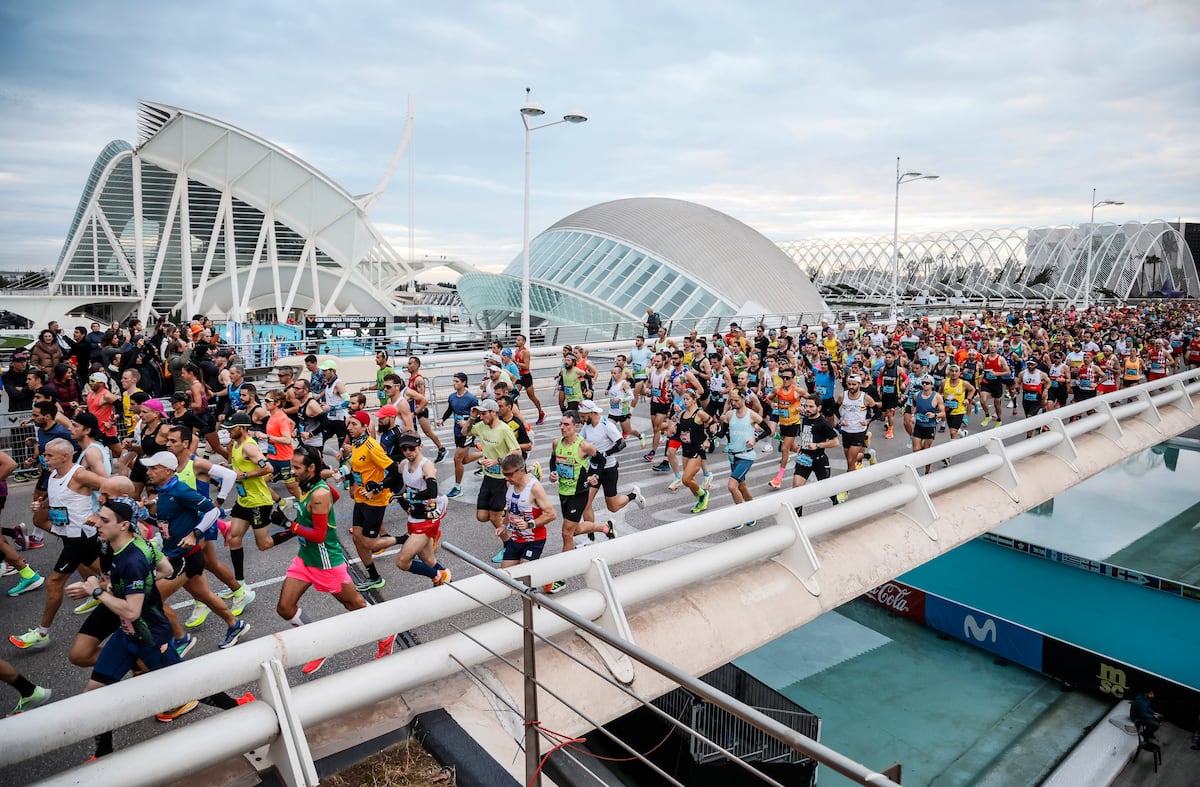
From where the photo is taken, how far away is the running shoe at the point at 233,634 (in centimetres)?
575

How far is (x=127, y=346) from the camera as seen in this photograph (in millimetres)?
12875

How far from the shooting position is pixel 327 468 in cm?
609

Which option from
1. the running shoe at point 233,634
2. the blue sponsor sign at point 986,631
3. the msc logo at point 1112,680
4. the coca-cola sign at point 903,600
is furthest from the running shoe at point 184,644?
the msc logo at point 1112,680

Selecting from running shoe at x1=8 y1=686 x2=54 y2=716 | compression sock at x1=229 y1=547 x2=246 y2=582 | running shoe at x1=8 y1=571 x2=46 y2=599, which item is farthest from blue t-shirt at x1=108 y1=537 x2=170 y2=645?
running shoe at x1=8 y1=571 x2=46 y2=599

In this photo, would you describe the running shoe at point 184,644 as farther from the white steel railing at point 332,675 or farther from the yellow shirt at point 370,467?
the white steel railing at point 332,675

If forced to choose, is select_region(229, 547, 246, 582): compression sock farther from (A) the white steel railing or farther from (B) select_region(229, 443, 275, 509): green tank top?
(A) the white steel railing

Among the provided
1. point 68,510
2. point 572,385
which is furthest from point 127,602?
point 572,385

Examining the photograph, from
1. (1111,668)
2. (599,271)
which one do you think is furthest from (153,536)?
(599,271)

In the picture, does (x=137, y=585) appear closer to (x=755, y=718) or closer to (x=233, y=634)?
(x=233, y=634)

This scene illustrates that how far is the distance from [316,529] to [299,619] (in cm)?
111

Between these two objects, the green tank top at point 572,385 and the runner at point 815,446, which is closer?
the runner at point 815,446

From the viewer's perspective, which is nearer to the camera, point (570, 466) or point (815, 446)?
point (570, 466)

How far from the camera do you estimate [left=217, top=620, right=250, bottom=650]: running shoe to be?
575 centimetres

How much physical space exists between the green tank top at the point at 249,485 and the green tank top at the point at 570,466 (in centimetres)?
284
